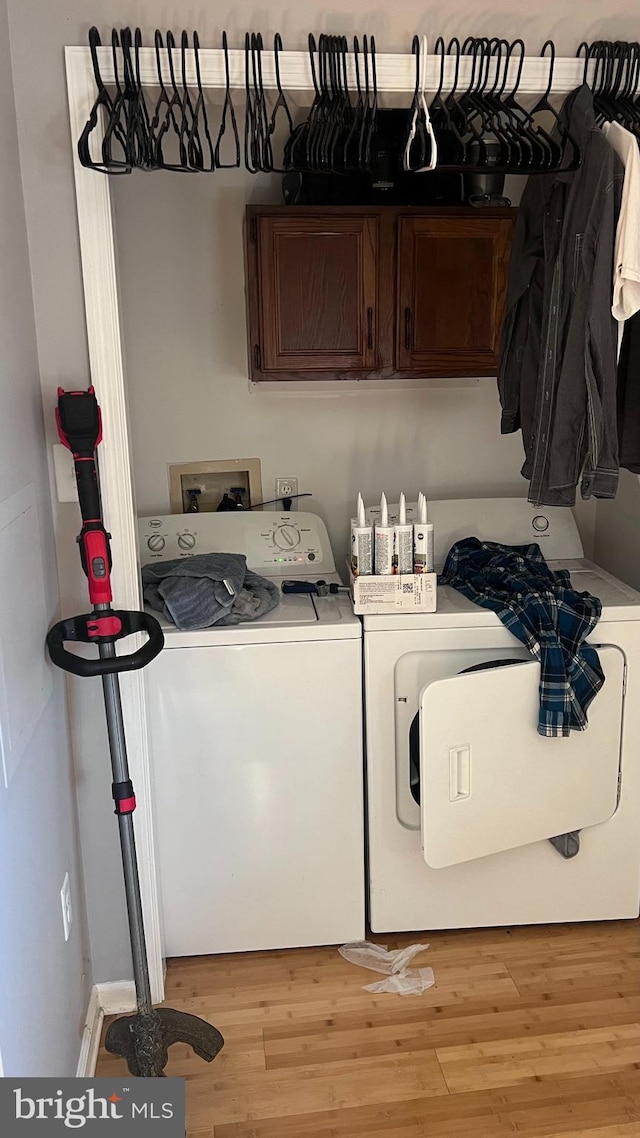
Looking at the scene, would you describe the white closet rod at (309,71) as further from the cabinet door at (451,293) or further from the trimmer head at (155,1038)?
the trimmer head at (155,1038)

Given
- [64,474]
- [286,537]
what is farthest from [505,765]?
[64,474]

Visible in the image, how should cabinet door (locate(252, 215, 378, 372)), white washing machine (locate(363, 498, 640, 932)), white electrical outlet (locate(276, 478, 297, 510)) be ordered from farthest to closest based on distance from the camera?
white electrical outlet (locate(276, 478, 297, 510))
cabinet door (locate(252, 215, 378, 372))
white washing machine (locate(363, 498, 640, 932))

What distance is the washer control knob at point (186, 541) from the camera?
2928 millimetres

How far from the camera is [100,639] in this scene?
6.42 feet

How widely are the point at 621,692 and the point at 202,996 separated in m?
1.37

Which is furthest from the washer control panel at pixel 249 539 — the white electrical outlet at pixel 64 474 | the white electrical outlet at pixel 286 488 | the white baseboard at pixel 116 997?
the white baseboard at pixel 116 997

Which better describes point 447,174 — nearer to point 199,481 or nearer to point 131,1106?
point 199,481

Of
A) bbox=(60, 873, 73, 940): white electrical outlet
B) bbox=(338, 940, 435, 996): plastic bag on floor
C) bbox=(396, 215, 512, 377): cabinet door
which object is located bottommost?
bbox=(338, 940, 435, 996): plastic bag on floor

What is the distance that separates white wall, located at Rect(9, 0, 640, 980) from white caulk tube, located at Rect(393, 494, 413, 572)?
2.41 feet

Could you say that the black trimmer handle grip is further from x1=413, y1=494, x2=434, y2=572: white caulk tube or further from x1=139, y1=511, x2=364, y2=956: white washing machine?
x1=413, y1=494, x2=434, y2=572: white caulk tube

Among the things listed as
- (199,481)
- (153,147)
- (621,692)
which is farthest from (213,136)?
(621,692)

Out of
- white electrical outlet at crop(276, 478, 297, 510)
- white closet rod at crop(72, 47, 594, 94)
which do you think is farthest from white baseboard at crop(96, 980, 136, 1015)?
white closet rod at crop(72, 47, 594, 94)

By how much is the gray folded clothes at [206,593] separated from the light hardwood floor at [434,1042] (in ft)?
3.19

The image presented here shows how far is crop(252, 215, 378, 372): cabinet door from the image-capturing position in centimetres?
271
